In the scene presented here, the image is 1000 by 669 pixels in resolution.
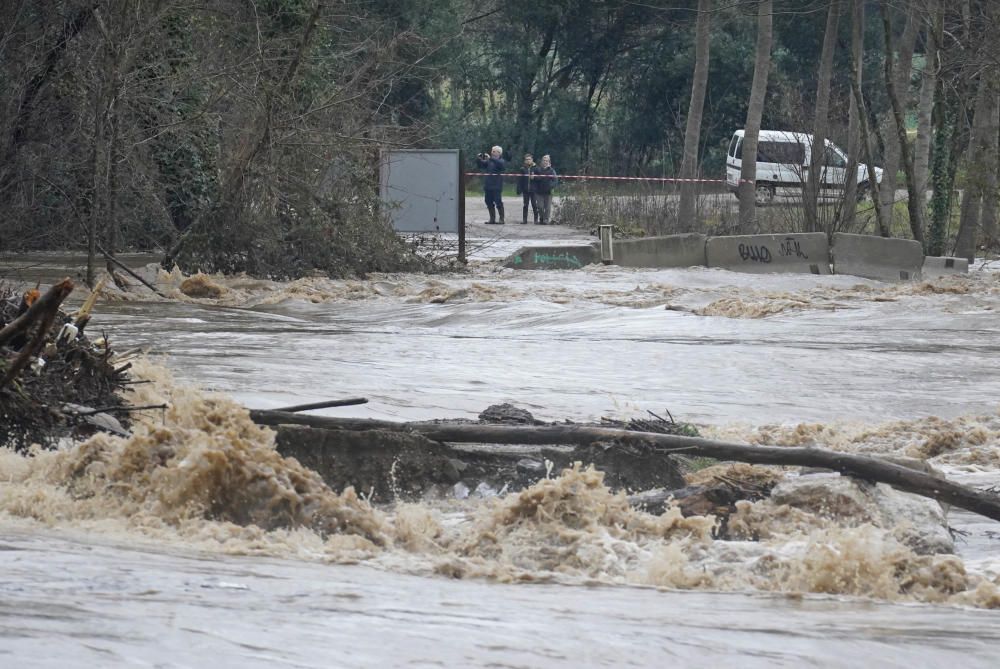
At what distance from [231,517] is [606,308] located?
10.2m

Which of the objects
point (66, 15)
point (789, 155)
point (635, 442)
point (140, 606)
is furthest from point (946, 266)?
point (140, 606)

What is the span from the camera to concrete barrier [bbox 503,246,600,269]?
22.7 metres

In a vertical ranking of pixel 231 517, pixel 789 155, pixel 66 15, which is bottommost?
pixel 231 517

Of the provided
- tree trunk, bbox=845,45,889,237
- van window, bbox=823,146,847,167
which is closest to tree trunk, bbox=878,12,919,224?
tree trunk, bbox=845,45,889,237

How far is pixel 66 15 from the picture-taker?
19375 millimetres

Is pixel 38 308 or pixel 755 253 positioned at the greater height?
pixel 38 308

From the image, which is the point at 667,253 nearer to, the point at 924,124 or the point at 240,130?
the point at 924,124

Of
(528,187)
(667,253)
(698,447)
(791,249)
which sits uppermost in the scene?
(528,187)

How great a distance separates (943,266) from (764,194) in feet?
33.3

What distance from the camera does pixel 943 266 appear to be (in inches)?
862

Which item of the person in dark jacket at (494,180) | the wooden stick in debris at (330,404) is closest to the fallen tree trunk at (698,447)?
the wooden stick in debris at (330,404)

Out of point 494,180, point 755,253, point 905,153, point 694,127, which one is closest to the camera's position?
point 755,253

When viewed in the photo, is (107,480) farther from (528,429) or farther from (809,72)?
(809,72)

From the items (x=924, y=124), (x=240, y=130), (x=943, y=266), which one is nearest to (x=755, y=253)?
(x=943, y=266)
